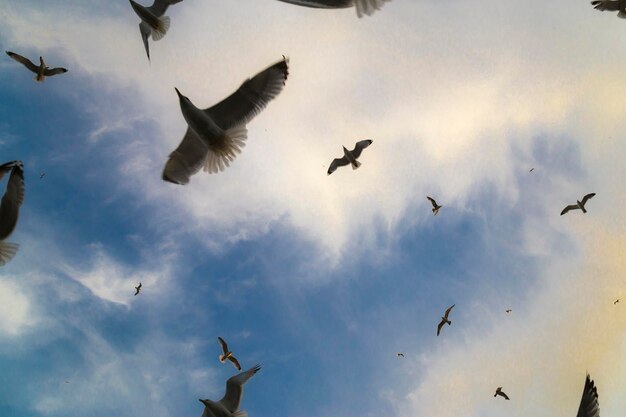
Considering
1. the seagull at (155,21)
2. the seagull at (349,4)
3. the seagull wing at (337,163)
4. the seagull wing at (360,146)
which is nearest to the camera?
the seagull at (349,4)

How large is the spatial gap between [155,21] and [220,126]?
267 cm

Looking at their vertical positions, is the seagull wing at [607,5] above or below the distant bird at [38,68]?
above

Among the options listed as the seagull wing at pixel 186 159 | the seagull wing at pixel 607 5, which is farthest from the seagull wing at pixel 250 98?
the seagull wing at pixel 607 5

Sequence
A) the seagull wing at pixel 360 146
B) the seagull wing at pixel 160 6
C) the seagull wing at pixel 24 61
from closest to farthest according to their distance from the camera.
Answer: the seagull wing at pixel 160 6, the seagull wing at pixel 24 61, the seagull wing at pixel 360 146

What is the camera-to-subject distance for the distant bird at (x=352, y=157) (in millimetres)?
12969

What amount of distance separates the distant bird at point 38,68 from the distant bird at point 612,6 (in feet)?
39.4

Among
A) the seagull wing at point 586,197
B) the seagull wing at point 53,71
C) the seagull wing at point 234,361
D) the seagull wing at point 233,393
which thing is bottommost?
the seagull wing at point 233,393

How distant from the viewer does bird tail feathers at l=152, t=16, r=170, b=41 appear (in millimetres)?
10141

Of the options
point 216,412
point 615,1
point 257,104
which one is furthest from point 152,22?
point 615,1

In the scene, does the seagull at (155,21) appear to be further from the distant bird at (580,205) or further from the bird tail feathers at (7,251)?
the distant bird at (580,205)

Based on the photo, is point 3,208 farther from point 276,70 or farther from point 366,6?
point 366,6

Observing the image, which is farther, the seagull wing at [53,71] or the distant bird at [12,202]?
the seagull wing at [53,71]

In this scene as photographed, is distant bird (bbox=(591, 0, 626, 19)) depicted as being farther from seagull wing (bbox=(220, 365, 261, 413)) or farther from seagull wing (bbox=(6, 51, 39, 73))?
seagull wing (bbox=(6, 51, 39, 73))

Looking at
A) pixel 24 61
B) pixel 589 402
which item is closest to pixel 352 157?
pixel 589 402
